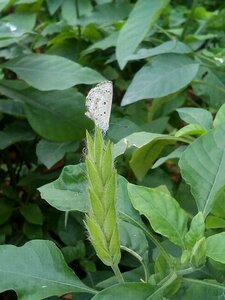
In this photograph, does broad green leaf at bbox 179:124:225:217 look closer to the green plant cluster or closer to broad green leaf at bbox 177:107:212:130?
the green plant cluster

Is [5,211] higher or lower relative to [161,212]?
lower

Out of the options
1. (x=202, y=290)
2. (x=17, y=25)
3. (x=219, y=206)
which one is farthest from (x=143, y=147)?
(x=17, y=25)

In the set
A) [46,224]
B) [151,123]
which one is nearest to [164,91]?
[151,123]

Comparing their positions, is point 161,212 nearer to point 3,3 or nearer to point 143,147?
point 143,147

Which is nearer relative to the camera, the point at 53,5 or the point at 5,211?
the point at 5,211

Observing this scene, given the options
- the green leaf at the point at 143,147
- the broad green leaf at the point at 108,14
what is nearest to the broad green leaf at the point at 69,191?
the green leaf at the point at 143,147

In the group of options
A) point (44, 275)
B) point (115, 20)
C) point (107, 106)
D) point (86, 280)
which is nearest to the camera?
point (107, 106)

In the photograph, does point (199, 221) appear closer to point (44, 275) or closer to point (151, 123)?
point (44, 275)
